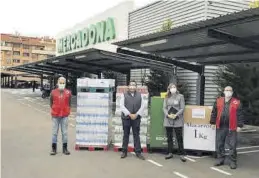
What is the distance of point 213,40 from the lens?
39.1 ft

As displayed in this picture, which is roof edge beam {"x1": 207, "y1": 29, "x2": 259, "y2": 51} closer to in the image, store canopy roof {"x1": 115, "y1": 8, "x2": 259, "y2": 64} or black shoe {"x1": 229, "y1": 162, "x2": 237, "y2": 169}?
store canopy roof {"x1": 115, "y1": 8, "x2": 259, "y2": 64}

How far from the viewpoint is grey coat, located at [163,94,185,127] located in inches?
367

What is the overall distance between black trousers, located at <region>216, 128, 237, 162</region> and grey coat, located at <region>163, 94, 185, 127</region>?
0.90 m

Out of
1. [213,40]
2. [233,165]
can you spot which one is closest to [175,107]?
[233,165]

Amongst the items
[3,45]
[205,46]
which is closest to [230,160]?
[205,46]

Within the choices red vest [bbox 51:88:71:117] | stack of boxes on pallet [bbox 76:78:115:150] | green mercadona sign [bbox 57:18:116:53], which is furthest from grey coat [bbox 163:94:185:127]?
green mercadona sign [bbox 57:18:116:53]

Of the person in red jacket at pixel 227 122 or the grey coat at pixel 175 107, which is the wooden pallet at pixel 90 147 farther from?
the person in red jacket at pixel 227 122

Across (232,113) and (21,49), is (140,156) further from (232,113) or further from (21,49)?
(21,49)

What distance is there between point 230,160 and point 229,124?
2.67ft

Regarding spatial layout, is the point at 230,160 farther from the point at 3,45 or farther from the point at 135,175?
the point at 3,45

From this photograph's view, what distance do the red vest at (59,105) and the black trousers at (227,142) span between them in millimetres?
3537

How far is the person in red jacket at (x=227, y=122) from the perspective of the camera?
858 cm

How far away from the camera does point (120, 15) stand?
103 feet

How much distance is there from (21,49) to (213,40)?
114 metres
